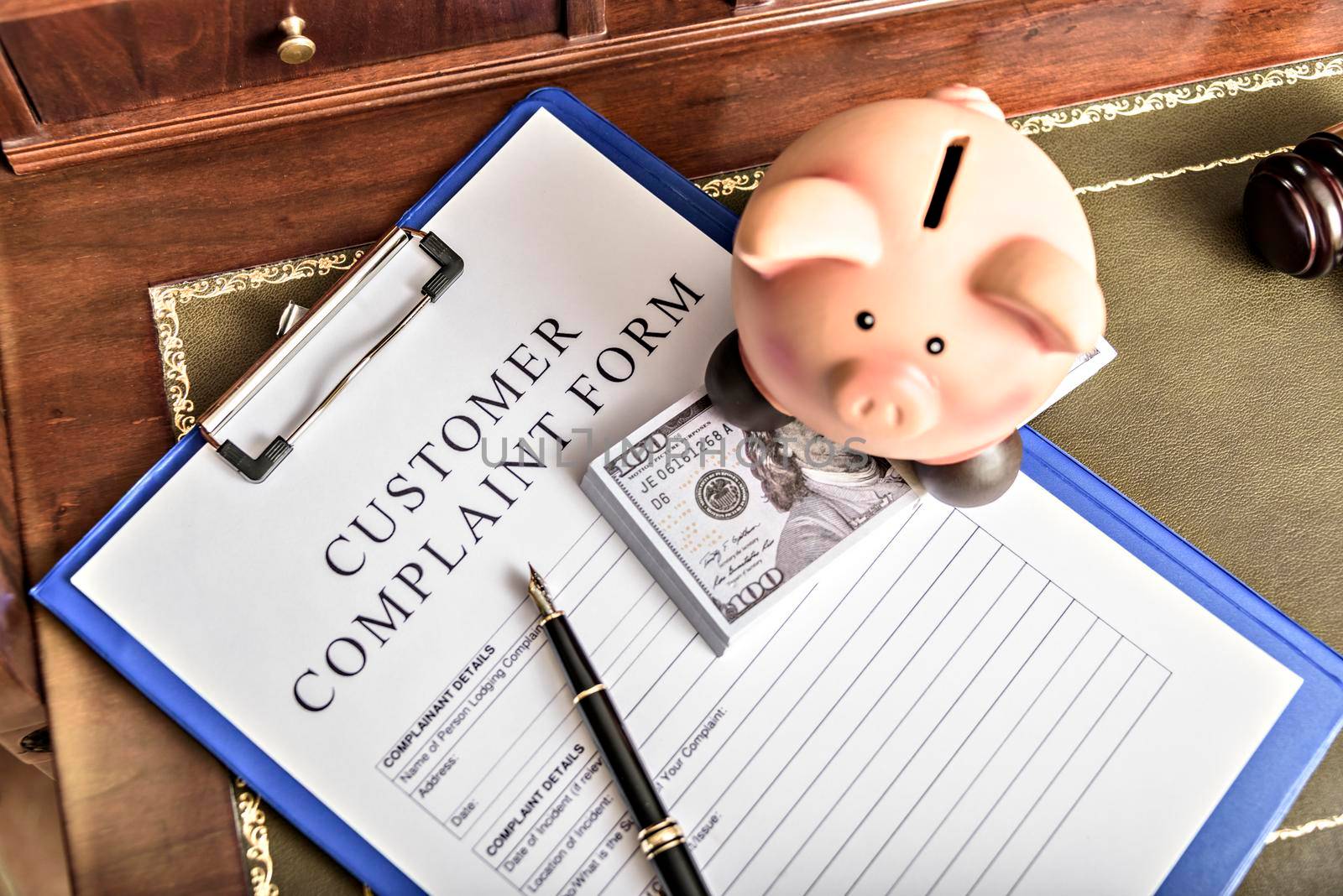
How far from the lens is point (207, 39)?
0.62m

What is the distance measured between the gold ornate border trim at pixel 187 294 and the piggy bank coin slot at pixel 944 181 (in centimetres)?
36

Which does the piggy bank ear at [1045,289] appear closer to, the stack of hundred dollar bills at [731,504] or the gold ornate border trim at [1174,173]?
the stack of hundred dollar bills at [731,504]

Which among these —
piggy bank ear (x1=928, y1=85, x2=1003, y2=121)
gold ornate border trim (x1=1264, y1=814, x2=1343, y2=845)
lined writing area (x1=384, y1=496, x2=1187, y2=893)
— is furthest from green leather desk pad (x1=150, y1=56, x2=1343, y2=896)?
piggy bank ear (x1=928, y1=85, x2=1003, y2=121)

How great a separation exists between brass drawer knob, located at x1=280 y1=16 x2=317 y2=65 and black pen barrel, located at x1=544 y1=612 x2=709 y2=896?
364 millimetres

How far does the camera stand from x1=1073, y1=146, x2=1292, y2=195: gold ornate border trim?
0.69 m

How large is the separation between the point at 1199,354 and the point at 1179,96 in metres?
0.20

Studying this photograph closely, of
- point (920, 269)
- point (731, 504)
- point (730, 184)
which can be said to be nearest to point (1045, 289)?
point (920, 269)

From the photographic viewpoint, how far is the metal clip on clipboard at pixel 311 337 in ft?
1.90

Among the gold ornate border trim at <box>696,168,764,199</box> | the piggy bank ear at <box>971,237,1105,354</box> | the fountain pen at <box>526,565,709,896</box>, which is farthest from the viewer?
the gold ornate border trim at <box>696,168,764,199</box>

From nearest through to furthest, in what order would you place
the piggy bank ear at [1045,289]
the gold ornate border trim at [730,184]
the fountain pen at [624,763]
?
the piggy bank ear at [1045,289] < the fountain pen at [624,763] < the gold ornate border trim at [730,184]

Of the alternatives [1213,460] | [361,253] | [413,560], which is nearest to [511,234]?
[361,253]

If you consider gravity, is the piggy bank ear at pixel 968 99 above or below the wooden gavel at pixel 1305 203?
above

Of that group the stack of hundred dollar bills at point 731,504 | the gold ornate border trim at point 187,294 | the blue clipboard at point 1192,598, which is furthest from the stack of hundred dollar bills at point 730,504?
the gold ornate border trim at point 187,294

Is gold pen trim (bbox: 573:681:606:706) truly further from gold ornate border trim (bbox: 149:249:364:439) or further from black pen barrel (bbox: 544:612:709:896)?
gold ornate border trim (bbox: 149:249:364:439)
